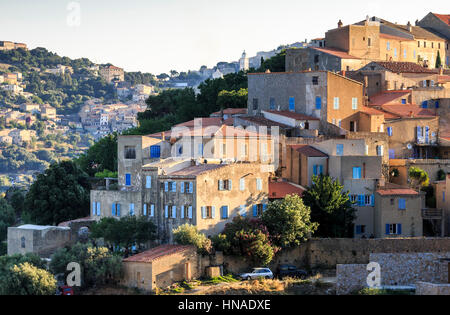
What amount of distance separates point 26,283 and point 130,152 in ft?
43.8

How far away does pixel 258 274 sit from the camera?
4456 cm

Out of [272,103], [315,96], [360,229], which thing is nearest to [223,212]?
[360,229]

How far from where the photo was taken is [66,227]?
5200 cm

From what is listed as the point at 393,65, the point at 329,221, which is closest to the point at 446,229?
the point at 329,221

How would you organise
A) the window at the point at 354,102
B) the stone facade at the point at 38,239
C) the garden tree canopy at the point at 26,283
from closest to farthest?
the garden tree canopy at the point at 26,283, the stone facade at the point at 38,239, the window at the point at 354,102

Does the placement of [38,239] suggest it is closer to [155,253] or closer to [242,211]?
[155,253]

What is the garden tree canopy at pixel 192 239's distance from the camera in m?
44.2

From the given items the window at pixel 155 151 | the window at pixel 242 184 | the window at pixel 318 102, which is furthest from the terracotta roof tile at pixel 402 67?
the window at pixel 242 184

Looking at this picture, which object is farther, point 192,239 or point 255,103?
point 255,103

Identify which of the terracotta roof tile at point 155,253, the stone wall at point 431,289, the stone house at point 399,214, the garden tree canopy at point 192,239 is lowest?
the stone wall at point 431,289

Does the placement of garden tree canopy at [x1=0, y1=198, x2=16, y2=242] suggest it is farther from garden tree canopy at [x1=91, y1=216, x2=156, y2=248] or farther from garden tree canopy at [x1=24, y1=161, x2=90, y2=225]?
garden tree canopy at [x1=91, y1=216, x2=156, y2=248]

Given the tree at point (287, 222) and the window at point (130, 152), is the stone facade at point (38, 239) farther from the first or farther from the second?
the tree at point (287, 222)

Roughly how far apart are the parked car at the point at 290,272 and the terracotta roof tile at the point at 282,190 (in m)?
4.62
